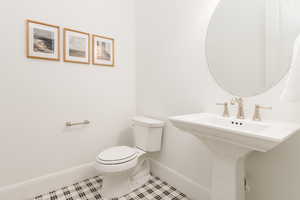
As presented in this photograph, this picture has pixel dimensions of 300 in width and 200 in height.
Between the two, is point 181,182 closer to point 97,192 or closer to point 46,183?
Result: point 97,192

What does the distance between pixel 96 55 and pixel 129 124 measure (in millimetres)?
999

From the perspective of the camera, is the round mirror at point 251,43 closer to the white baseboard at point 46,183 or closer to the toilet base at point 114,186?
the toilet base at point 114,186

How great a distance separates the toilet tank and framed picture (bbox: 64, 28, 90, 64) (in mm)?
949

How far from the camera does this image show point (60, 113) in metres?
1.68

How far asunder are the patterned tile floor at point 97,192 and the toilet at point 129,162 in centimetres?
8

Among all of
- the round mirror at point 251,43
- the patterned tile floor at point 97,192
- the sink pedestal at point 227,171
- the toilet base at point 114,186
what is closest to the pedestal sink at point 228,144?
the sink pedestal at point 227,171

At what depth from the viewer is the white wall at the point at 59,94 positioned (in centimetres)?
143

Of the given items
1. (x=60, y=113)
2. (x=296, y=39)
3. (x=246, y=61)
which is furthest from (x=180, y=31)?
(x=60, y=113)

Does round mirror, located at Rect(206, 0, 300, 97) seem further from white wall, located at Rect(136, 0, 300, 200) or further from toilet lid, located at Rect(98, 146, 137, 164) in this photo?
toilet lid, located at Rect(98, 146, 137, 164)

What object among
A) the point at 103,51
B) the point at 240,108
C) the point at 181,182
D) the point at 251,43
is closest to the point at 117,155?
the point at 181,182

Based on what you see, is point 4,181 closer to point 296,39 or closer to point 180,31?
point 180,31

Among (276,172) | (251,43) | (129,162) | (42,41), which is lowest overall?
(129,162)

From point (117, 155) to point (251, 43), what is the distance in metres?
1.44

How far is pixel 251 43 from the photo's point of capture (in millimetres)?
1119
